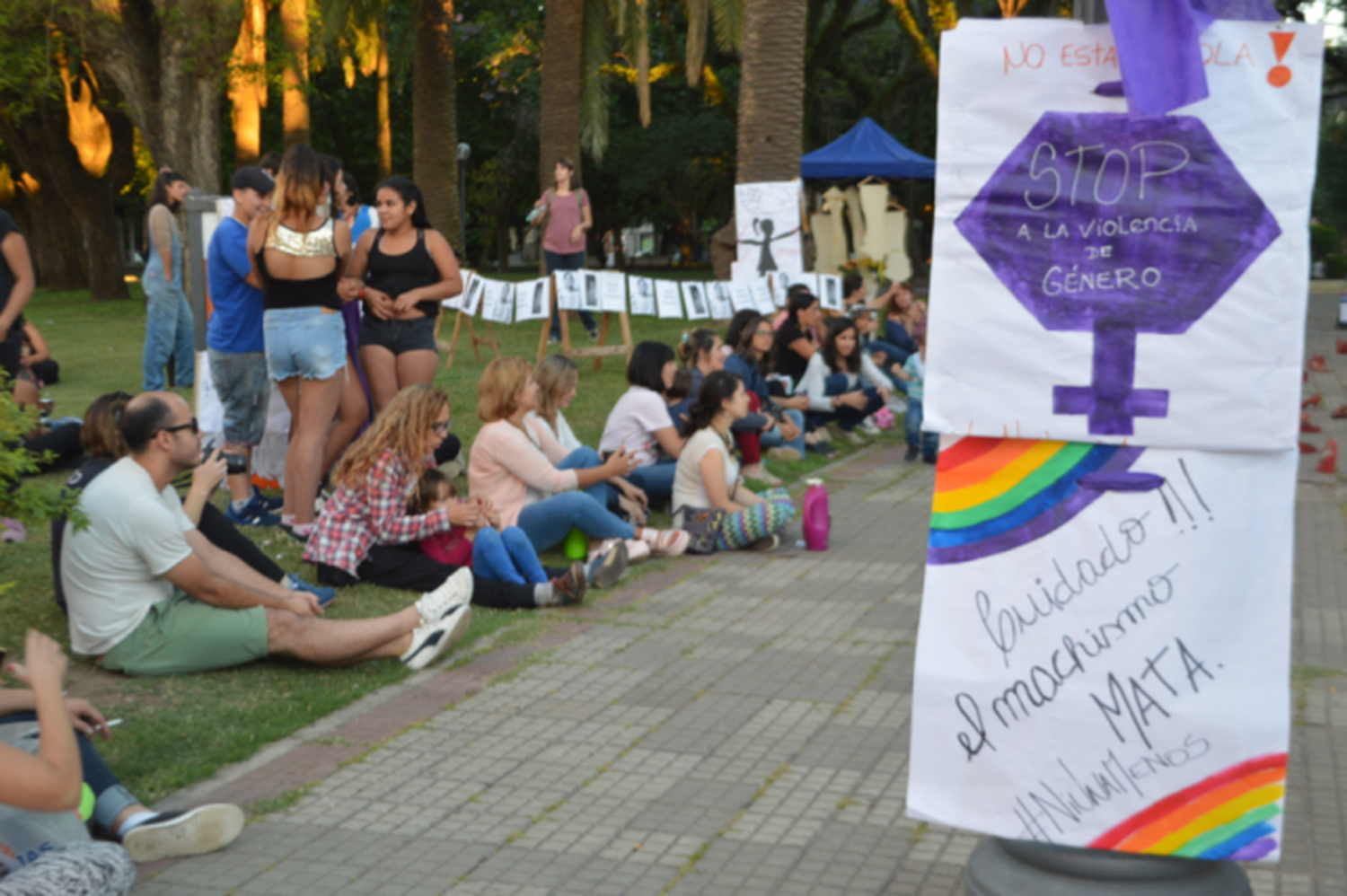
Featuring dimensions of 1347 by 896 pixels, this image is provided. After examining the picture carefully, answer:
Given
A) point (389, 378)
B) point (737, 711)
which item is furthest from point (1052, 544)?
point (389, 378)

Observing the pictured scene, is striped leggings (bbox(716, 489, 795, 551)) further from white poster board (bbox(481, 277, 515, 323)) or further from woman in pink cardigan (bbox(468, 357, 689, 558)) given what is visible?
white poster board (bbox(481, 277, 515, 323))

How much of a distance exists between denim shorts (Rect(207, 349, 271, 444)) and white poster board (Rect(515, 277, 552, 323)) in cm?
576

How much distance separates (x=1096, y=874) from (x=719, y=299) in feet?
35.8

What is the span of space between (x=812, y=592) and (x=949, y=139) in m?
4.26

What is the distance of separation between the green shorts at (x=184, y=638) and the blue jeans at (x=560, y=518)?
7.04 feet

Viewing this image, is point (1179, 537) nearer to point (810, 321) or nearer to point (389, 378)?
point (389, 378)

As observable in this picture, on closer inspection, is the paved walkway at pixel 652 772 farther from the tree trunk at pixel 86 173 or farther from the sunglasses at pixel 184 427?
the tree trunk at pixel 86 173

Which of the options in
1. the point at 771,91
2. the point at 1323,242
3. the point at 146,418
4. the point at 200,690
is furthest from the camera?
the point at 1323,242

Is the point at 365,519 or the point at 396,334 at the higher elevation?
the point at 396,334

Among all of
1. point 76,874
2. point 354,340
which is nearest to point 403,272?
point 354,340

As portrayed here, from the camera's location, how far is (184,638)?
504 centimetres

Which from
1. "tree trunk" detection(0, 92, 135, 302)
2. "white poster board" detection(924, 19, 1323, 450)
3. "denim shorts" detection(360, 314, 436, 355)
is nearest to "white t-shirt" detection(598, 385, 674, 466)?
"denim shorts" detection(360, 314, 436, 355)

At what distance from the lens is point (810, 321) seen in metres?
11.5

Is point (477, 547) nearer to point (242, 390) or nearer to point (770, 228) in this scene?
point (242, 390)
